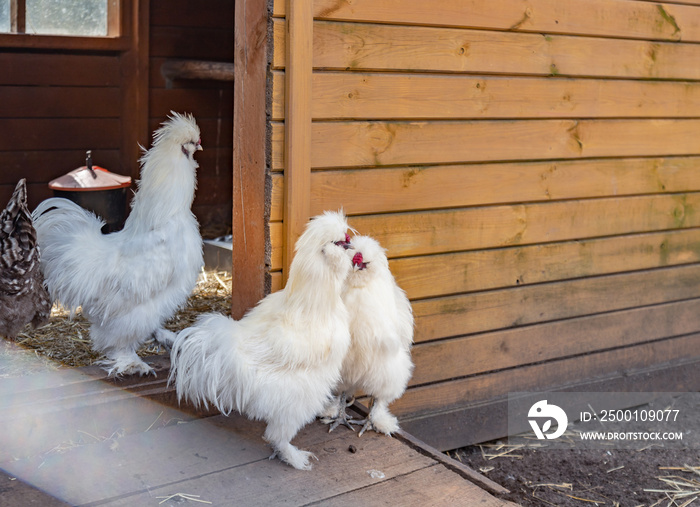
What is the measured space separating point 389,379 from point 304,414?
1.69 ft

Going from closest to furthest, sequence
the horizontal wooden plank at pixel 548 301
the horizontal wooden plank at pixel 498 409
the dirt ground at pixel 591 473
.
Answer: the dirt ground at pixel 591 473, the horizontal wooden plank at pixel 548 301, the horizontal wooden plank at pixel 498 409

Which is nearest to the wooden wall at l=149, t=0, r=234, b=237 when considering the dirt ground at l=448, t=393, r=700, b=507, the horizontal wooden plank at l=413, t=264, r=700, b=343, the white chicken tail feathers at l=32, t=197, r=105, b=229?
the white chicken tail feathers at l=32, t=197, r=105, b=229

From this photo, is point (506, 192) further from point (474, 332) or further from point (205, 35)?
point (205, 35)

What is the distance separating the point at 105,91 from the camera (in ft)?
18.7

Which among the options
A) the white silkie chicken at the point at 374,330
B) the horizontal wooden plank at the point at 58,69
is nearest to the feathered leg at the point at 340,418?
the white silkie chicken at the point at 374,330

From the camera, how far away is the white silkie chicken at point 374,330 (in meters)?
3.20

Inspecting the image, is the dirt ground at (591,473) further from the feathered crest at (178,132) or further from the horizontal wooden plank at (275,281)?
the feathered crest at (178,132)

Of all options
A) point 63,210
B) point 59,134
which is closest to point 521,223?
point 63,210

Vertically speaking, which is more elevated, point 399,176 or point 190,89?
point 190,89

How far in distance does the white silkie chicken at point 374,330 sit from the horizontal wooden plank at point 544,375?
76cm

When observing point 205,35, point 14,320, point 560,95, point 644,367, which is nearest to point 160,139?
point 14,320

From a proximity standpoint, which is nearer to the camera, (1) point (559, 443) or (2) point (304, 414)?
(2) point (304, 414)

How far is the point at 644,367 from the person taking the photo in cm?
515

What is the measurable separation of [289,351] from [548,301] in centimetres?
217
